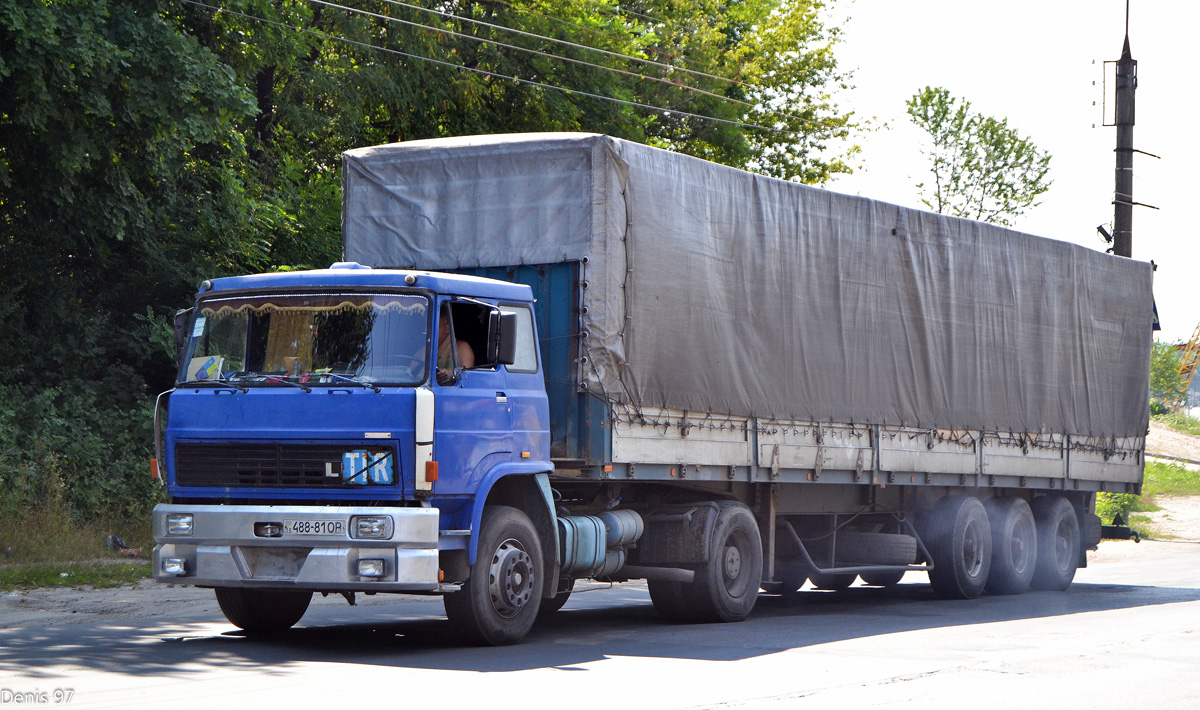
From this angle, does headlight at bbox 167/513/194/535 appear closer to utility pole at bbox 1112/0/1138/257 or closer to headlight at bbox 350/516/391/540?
headlight at bbox 350/516/391/540

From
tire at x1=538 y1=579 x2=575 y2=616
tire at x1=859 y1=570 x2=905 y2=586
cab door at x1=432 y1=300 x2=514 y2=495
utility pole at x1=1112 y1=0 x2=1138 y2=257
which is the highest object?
utility pole at x1=1112 y1=0 x2=1138 y2=257

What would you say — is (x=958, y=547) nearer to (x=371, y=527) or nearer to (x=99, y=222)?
(x=371, y=527)

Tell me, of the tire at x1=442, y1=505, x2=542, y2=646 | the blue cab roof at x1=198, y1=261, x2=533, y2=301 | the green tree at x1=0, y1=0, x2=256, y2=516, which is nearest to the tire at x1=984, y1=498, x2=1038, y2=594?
the tire at x1=442, y1=505, x2=542, y2=646

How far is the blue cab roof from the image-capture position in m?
9.80

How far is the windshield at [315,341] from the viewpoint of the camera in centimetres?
967

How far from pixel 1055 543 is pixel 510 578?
9838 millimetres

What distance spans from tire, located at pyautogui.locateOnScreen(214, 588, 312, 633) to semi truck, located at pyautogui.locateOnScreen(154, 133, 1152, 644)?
1.0 inches

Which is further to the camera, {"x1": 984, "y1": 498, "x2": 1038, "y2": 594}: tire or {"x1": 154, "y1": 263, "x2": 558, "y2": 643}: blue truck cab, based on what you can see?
{"x1": 984, "y1": 498, "x2": 1038, "y2": 594}: tire

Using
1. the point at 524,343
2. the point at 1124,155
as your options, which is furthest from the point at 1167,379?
the point at 524,343

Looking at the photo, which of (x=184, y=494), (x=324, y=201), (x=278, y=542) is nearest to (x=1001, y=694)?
(x=278, y=542)

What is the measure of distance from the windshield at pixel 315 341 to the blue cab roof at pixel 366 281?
0.27 feet

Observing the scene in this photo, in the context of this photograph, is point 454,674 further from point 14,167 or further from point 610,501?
point 14,167

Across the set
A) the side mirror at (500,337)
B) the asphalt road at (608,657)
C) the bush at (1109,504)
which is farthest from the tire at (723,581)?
the bush at (1109,504)

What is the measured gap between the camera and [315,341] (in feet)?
32.2
